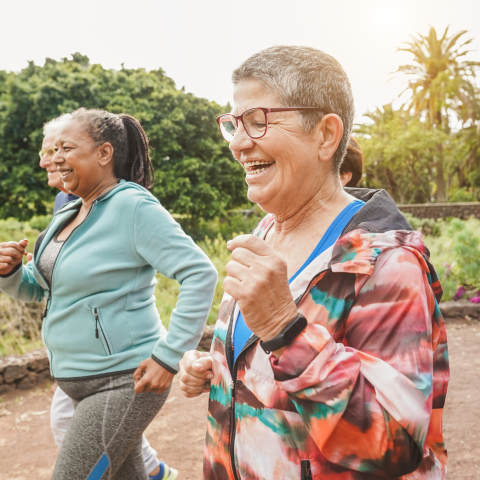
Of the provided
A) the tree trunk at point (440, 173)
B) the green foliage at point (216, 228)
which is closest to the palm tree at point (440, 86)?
the tree trunk at point (440, 173)

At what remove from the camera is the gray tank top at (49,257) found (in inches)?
90.4

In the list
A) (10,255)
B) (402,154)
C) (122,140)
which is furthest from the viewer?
(402,154)

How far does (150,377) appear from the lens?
2055 millimetres

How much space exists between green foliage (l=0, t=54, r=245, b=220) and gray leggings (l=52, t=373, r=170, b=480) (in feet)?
42.3

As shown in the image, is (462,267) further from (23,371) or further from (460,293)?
(23,371)

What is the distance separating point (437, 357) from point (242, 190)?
1537cm

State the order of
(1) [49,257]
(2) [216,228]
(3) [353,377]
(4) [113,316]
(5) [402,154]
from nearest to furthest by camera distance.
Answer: (3) [353,377] → (4) [113,316] → (1) [49,257] → (2) [216,228] → (5) [402,154]

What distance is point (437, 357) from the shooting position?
1332 mm

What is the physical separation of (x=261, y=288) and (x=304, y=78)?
0.64 m

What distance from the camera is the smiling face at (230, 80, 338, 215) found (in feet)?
4.50

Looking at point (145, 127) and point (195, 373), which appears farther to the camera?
point (145, 127)

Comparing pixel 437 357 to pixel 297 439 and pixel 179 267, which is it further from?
Result: pixel 179 267

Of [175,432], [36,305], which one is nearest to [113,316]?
[175,432]

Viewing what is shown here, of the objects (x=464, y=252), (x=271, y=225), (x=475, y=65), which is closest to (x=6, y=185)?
(x=464, y=252)
